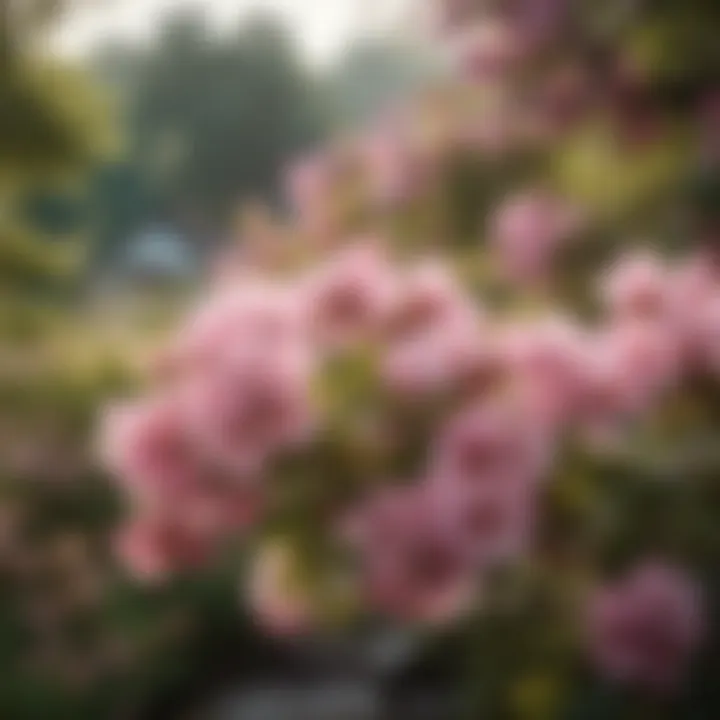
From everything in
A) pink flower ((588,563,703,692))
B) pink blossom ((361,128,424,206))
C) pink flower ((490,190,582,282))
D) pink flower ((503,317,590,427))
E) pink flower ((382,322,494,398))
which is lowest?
pink flower ((588,563,703,692))

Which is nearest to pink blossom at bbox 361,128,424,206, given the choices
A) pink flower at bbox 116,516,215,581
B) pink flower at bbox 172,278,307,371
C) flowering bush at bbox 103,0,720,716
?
flowering bush at bbox 103,0,720,716

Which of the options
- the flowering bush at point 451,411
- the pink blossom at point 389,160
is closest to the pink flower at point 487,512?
the flowering bush at point 451,411

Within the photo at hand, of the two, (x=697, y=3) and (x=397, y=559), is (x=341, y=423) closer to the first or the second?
(x=397, y=559)

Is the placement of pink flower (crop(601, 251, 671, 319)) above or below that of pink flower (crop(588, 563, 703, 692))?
above

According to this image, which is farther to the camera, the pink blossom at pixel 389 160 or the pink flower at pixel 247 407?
the pink blossom at pixel 389 160

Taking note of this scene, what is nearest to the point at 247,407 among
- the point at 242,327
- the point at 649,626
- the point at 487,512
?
the point at 242,327

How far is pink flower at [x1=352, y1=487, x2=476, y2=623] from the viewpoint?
75 cm

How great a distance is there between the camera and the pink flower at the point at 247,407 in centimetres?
74

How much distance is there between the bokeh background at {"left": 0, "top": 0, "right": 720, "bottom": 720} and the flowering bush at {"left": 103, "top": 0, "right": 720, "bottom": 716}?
0.03 meters

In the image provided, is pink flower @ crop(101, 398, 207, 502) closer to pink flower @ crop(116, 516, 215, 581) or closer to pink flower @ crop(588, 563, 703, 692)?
pink flower @ crop(116, 516, 215, 581)

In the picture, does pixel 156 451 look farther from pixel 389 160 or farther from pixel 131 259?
pixel 389 160

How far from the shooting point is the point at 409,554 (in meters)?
0.76

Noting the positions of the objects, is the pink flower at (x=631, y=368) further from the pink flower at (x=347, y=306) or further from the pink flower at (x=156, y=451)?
the pink flower at (x=156, y=451)

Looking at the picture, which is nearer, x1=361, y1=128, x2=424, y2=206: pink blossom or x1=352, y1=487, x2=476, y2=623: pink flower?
x1=352, y1=487, x2=476, y2=623: pink flower
